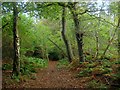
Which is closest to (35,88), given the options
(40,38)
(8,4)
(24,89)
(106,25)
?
(24,89)

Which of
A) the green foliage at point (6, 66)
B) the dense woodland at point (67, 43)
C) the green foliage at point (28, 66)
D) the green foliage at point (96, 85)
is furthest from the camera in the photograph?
the green foliage at point (6, 66)

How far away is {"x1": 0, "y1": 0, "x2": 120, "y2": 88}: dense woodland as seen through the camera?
19.9 ft

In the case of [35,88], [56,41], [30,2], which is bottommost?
[35,88]

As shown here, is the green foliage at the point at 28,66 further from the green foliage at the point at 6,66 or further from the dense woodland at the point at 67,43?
the green foliage at the point at 6,66

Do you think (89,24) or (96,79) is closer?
(96,79)

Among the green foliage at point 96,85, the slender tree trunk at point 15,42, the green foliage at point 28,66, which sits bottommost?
the green foliage at point 96,85

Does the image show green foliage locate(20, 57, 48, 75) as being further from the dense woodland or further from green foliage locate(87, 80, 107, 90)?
→ green foliage locate(87, 80, 107, 90)

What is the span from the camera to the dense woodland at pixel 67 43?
19.9 ft

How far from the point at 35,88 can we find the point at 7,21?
2.85m

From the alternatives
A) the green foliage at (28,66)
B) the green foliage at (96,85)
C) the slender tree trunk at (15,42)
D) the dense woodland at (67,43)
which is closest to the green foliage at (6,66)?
the dense woodland at (67,43)

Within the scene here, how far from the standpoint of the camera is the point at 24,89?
17.9 ft

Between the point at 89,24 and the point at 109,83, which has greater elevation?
the point at 89,24

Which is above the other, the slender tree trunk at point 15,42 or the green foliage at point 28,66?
the slender tree trunk at point 15,42

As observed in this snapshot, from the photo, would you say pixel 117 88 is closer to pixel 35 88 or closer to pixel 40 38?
pixel 35 88
